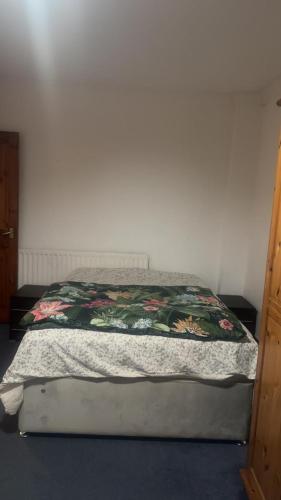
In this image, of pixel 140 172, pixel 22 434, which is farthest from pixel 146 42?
pixel 22 434

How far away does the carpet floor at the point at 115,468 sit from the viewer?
5.99 ft

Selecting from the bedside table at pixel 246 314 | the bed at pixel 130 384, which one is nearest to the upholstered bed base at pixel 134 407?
the bed at pixel 130 384

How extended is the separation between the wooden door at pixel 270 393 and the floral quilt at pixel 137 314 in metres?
0.45

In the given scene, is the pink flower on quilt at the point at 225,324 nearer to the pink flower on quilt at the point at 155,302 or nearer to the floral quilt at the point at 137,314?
the floral quilt at the point at 137,314

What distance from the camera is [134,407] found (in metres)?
2.17

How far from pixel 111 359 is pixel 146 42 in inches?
81.7

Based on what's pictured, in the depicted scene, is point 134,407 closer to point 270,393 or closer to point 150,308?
point 150,308

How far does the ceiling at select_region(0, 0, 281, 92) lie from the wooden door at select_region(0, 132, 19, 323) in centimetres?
67

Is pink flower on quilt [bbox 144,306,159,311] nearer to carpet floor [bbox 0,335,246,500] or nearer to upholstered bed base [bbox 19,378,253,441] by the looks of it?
upholstered bed base [bbox 19,378,253,441]

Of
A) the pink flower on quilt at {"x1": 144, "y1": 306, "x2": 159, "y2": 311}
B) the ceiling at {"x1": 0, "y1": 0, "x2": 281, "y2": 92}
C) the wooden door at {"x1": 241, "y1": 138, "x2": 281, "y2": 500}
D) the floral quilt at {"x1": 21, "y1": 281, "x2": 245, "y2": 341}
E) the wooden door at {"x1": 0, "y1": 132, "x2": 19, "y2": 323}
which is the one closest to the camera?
the wooden door at {"x1": 241, "y1": 138, "x2": 281, "y2": 500}

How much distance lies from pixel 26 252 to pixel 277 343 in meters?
2.83

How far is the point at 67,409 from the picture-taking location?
216 centimetres

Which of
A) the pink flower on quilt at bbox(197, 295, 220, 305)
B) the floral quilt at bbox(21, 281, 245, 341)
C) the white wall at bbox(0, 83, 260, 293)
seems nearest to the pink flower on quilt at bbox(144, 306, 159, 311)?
the floral quilt at bbox(21, 281, 245, 341)

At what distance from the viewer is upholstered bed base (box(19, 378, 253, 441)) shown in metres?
2.15
